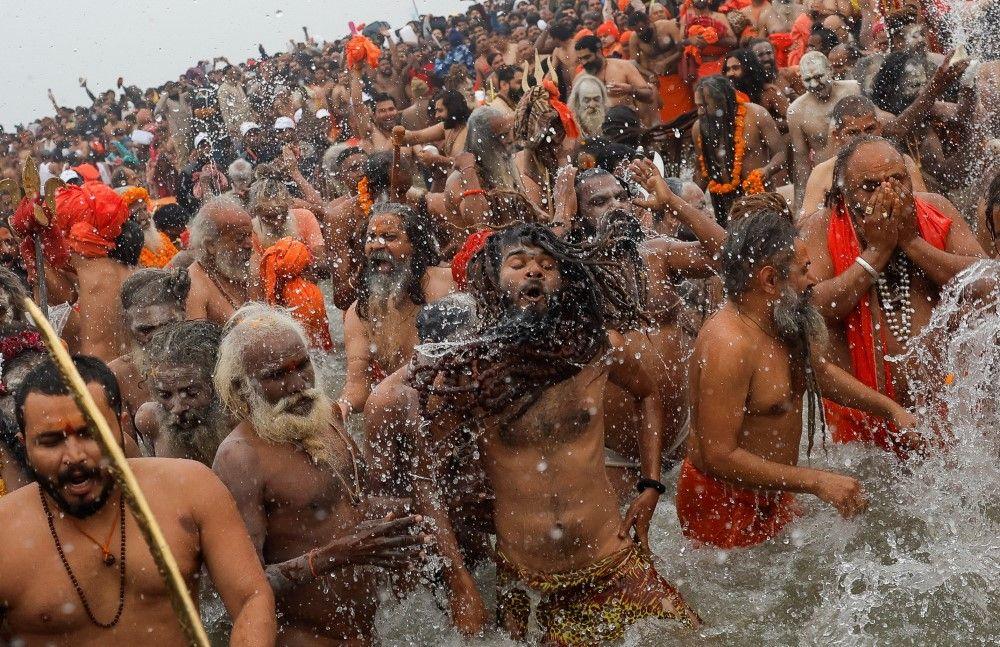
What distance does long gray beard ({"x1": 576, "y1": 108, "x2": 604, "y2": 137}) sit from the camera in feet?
28.6

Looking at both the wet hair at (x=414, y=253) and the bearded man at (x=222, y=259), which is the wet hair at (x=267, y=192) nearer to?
the bearded man at (x=222, y=259)

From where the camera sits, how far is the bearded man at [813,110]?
7586 millimetres

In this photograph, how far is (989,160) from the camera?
6.94 meters

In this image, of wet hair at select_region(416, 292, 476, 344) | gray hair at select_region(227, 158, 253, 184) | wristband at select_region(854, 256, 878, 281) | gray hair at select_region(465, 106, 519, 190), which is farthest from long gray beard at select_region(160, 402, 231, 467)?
gray hair at select_region(227, 158, 253, 184)

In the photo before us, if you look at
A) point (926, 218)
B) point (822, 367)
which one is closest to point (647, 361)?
point (822, 367)

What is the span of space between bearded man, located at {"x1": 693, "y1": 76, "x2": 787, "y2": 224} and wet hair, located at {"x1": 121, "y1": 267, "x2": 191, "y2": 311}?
4.58m

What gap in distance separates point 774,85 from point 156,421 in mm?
6111

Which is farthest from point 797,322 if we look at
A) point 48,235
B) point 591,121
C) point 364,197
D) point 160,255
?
point 160,255

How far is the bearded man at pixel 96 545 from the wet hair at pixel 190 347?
1.12 m

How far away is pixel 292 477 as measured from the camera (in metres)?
3.31

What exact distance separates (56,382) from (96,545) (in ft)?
1.30

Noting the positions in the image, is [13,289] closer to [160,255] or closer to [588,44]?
[160,255]

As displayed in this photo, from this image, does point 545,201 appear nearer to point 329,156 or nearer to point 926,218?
point 926,218

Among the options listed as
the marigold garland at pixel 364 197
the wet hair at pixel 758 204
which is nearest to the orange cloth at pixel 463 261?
the wet hair at pixel 758 204
